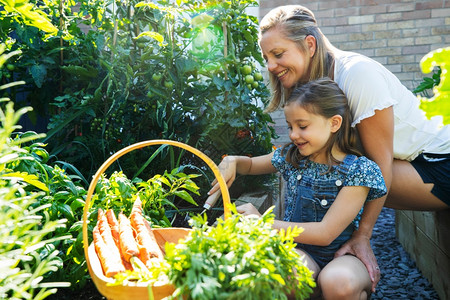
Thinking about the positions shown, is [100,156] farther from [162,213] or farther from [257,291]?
[257,291]

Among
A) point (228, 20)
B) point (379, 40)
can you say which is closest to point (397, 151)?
point (228, 20)

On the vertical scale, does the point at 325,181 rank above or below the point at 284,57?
below

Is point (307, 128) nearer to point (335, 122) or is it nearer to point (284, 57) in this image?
point (335, 122)

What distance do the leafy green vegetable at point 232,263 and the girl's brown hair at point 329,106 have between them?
77 centimetres

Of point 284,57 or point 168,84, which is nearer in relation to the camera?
point 284,57

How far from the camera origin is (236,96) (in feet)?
8.63

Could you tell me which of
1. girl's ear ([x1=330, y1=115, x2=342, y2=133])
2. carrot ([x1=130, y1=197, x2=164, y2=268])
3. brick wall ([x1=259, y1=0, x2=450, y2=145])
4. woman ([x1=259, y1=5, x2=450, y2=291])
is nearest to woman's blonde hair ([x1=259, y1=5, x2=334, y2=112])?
woman ([x1=259, y1=5, x2=450, y2=291])

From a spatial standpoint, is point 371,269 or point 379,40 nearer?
point 371,269

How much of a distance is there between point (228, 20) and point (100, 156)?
1080 millimetres

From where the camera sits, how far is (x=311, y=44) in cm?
200

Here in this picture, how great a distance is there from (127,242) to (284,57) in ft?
3.49

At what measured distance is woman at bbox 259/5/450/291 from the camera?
185 centimetres

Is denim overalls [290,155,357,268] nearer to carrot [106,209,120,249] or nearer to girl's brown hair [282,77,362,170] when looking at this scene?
girl's brown hair [282,77,362,170]

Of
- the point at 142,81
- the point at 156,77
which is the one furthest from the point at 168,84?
the point at 142,81
